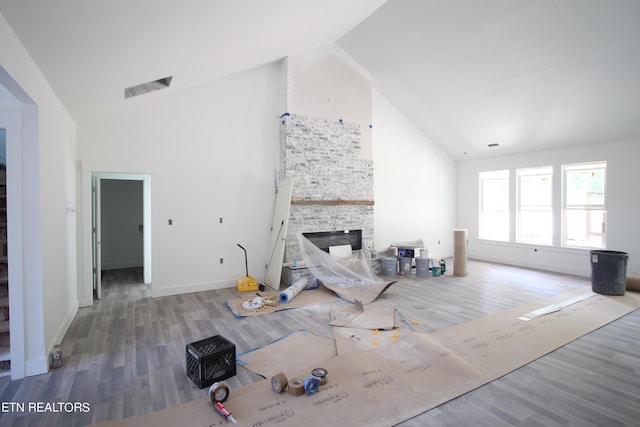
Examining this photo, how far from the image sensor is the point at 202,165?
557 cm

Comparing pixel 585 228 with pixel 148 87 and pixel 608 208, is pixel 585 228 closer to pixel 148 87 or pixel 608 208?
pixel 608 208

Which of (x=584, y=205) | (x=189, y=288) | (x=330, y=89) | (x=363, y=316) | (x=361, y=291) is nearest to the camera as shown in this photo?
(x=363, y=316)

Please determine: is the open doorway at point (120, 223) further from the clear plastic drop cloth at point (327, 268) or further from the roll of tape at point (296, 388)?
the roll of tape at point (296, 388)

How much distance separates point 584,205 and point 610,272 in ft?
6.66

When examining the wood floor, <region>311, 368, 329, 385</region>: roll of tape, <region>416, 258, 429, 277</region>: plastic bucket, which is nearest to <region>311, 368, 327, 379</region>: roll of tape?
<region>311, 368, 329, 385</region>: roll of tape

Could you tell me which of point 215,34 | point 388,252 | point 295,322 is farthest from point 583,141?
point 215,34

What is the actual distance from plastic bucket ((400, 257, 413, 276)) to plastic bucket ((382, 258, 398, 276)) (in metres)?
0.16

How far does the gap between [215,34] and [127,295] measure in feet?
14.1

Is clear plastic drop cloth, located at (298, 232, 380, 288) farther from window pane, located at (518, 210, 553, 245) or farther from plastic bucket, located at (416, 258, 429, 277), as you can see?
window pane, located at (518, 210, 553, 245)

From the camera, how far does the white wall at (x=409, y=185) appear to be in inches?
305

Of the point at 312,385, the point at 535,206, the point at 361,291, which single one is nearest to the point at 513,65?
the point at 535,206

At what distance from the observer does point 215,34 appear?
3273mm

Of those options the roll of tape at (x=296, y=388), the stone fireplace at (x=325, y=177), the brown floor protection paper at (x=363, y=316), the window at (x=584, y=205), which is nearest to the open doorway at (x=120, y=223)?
the stone fireplace at (x=325, y=177)

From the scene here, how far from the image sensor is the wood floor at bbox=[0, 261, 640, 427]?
7.59 feet
